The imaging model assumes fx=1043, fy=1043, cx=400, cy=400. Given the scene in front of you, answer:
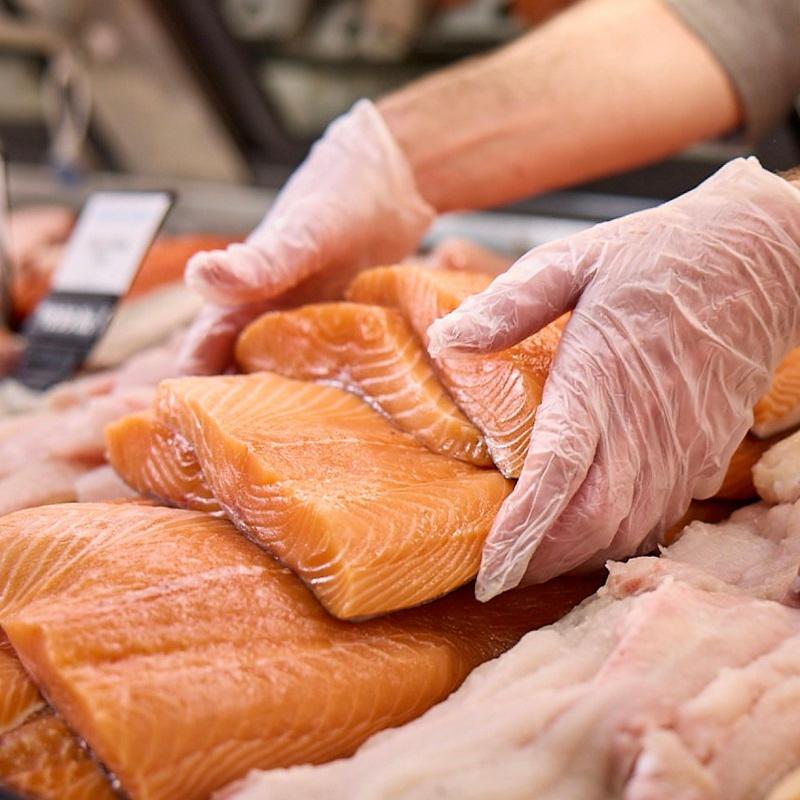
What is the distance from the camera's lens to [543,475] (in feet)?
4.83

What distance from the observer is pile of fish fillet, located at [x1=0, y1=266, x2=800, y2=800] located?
3.78 ft

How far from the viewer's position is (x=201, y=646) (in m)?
1.31

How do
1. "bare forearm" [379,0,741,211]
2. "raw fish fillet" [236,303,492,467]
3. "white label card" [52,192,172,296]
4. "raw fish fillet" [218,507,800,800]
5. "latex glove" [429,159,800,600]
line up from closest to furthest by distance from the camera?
"raw fish fillet" [218,507,800,800]
"latex glove" [429,159,800,600]
"raw fish fillet" [236,303,492,467]
"bare forearm" [379,0,741,211]
"white label card" [52,192,172,296]

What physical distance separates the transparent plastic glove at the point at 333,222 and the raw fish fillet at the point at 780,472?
985 mm

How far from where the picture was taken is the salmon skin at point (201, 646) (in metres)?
1.21

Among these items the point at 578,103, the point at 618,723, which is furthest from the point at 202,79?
the point at 618,723

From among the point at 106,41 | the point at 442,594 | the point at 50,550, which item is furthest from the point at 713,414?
the point at 106,41

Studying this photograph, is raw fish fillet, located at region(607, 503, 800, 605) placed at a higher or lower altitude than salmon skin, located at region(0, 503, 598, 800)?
lower

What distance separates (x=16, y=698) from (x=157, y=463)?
53cm

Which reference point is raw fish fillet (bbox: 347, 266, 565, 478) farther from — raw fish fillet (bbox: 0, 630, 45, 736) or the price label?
the price label

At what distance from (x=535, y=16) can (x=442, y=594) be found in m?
3.38

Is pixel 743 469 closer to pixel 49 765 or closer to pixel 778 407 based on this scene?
pixel 778 407

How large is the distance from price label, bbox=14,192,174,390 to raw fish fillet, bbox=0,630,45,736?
172cm

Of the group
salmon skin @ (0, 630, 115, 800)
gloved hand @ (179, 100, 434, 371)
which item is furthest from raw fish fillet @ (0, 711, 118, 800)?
gloved hand @ (179, 100, 434, 371)
